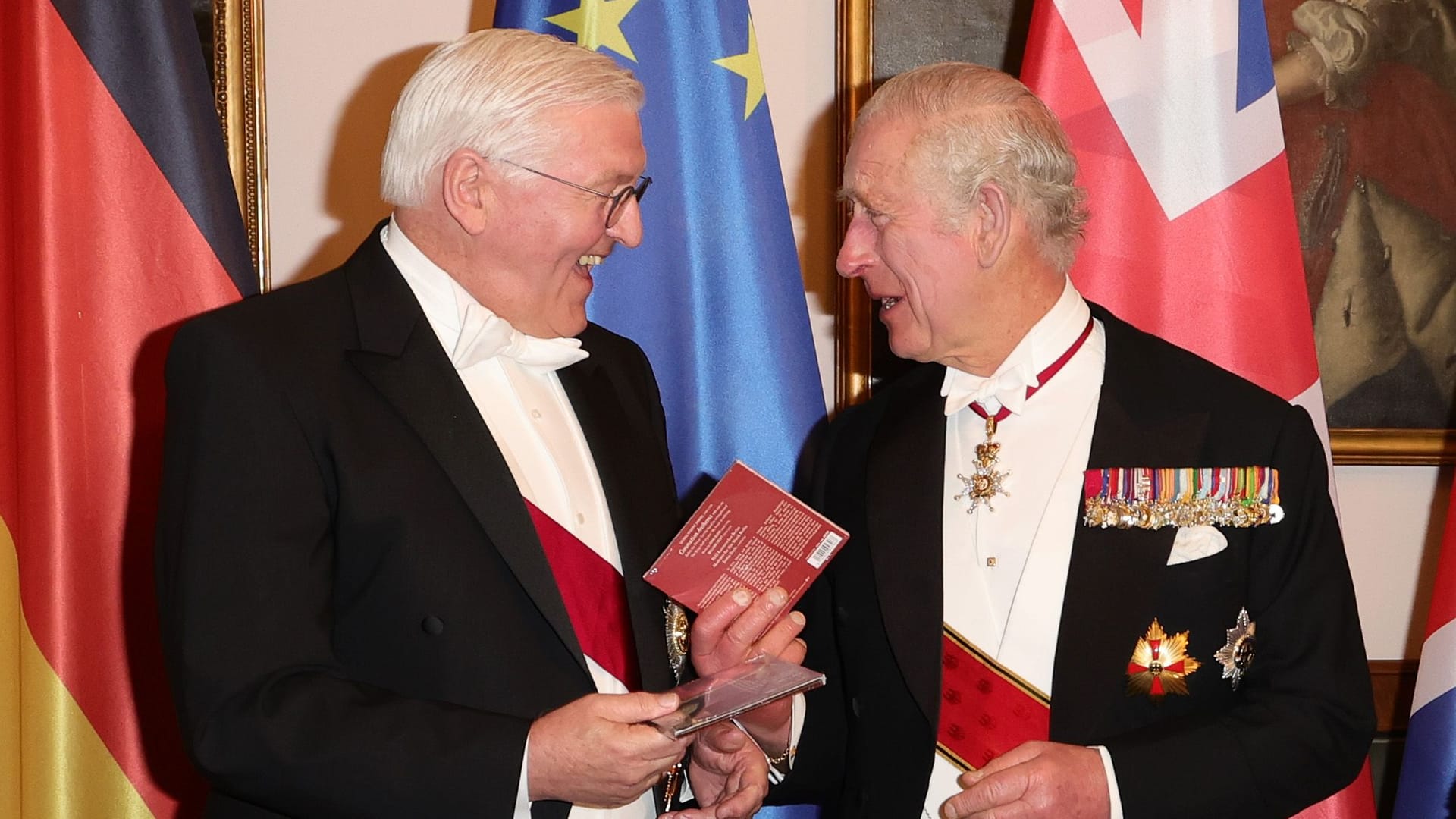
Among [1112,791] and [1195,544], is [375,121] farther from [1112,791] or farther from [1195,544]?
[1112,791]

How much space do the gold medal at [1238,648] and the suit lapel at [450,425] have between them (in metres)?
0.89

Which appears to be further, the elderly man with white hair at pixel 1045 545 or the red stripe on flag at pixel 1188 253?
the red stripe on flag at pixel 1188 253

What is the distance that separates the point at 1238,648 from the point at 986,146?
31.6 inches

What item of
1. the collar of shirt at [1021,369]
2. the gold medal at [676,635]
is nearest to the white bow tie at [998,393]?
the collar of shirt at [1021,369]

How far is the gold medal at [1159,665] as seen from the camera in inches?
77.2

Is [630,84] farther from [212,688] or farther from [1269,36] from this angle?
[1269,36]

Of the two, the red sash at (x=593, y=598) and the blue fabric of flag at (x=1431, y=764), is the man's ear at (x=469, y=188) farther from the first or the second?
the blue fabric of flag at (x=1431, y=764)

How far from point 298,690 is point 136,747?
1.04 metres

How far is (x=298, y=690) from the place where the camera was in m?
1.63

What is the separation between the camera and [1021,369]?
2084 millimetres

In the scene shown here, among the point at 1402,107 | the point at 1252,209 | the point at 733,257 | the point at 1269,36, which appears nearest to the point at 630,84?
the point at 733,257

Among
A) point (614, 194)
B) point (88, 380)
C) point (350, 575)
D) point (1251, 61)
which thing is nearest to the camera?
point (350, 575)

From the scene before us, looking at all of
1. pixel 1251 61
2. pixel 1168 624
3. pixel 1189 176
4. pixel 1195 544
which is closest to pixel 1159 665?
pixel 1168 624

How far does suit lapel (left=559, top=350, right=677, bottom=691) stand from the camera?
6.36ft
